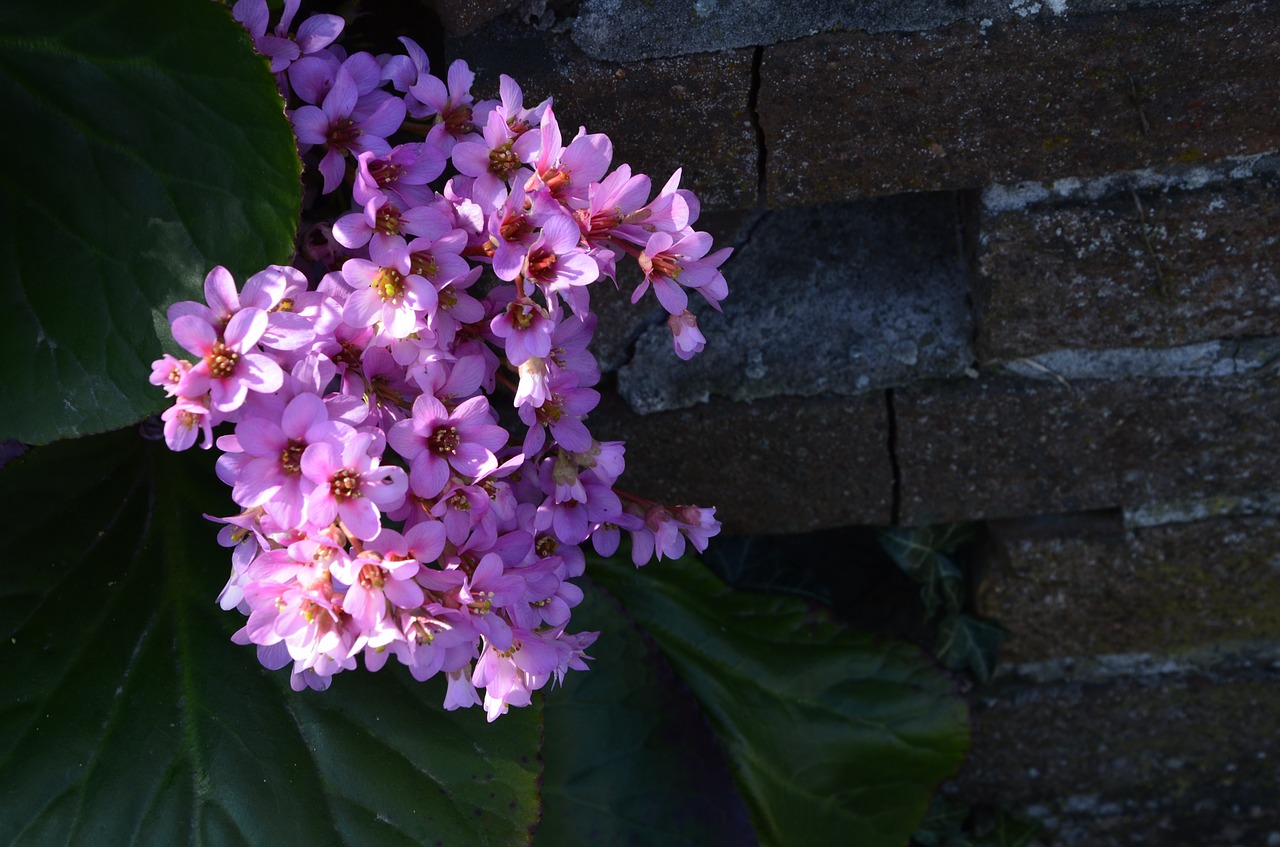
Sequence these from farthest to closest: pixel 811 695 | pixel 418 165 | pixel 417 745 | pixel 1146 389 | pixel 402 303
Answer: pixel 811 695 → pixel 1146 389 → pixel 417 745 → pixel 418 165 → pixel 402 303

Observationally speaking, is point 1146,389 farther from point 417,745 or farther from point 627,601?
point 417,745

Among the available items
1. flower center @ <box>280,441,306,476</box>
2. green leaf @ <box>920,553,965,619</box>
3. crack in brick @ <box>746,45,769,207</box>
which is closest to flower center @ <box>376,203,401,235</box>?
flower center @ <box>280,441,306,476</box>

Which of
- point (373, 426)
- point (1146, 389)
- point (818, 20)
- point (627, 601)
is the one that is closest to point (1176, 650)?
point (1146, 389)

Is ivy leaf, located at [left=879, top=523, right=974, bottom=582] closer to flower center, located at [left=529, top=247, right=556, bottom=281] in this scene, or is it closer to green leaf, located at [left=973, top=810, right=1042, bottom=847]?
green leaf, located at [left=973, top=810, right=1042, bottom=847]

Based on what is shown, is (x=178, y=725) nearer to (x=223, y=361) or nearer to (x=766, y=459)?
(x=223, y=361)

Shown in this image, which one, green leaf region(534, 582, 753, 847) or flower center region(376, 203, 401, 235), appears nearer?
flower center region(376, 203, 401, 235)

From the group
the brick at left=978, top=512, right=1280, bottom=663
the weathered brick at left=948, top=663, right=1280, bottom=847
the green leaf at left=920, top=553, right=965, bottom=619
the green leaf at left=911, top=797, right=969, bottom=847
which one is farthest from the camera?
the green leaf at left=911, top=797, right=969, bottom=847

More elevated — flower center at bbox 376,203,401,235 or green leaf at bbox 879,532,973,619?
flower center at bbox 376,203,401,235
